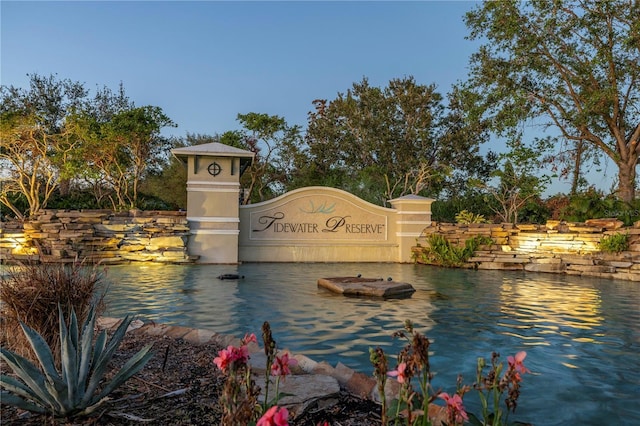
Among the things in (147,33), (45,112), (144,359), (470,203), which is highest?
(45,112)

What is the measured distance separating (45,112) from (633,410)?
997 inches

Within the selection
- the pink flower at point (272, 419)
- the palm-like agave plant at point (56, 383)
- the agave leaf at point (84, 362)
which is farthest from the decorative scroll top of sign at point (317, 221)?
the pink flower at point (272, 419)

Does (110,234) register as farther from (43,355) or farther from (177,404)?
(177,404)

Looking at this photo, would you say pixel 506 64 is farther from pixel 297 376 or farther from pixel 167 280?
pixel 297 376

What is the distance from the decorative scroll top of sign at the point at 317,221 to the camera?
1473 centimetres

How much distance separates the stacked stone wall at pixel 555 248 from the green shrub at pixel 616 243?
110 mm

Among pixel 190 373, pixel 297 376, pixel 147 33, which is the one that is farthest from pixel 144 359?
pixel 147 33

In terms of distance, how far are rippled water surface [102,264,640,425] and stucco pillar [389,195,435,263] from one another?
5.25 metres

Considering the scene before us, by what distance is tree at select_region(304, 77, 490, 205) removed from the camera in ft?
85.3

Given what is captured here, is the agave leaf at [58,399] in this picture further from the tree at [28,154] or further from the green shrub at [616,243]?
the tree at [28,154]

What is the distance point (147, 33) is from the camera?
413 inches

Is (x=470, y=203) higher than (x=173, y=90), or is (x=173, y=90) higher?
(x=173, y=90)

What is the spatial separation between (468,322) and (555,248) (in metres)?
8.64

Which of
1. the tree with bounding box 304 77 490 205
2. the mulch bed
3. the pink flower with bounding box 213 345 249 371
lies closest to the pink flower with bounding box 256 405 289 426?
the pink flower with bounding box 213 345 249 371
